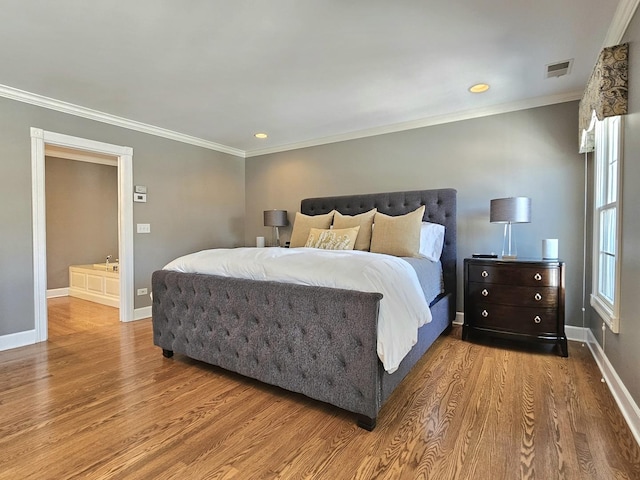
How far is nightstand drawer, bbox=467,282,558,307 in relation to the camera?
9.16 feet

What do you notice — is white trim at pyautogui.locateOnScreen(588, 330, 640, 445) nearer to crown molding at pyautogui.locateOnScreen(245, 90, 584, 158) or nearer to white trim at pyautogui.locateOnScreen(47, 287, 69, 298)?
crown molding at pyautogui.locateOnScreen(245, 90, 584, 158)

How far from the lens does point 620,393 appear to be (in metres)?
1.96

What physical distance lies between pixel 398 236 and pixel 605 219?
5.34ft

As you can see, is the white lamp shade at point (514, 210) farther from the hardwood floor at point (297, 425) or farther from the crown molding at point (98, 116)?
the crown molding at point (98, 116)

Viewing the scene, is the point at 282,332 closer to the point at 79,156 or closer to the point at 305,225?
the point at 305,225

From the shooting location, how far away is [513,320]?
2914mm

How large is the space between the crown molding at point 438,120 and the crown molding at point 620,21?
94 centimetres

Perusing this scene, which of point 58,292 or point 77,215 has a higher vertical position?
point 77,215

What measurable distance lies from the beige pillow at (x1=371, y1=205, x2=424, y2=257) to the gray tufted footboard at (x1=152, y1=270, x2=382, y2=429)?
4.53 feet

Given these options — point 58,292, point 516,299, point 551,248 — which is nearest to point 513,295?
point 516,299

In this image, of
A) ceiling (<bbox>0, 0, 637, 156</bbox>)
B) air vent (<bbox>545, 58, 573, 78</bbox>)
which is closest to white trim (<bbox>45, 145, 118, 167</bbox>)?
ceiling (<bbox>0, 0, 637, 156</bbox>)

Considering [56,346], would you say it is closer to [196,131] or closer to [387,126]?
[196,131]

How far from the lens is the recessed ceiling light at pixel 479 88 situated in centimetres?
294

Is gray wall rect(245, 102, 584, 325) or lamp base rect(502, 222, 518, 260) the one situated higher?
gray wall rect(245, 102, 584, 325)
